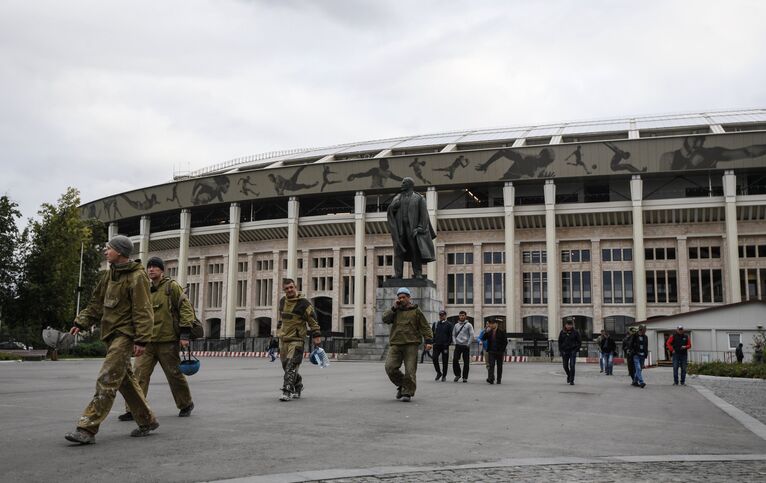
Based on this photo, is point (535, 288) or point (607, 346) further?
point (535, 288)

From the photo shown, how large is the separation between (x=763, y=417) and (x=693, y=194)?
42863 mm

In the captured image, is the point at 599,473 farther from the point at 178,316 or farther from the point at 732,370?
the point at 732,370

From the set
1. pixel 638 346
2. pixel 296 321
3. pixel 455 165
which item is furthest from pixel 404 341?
pixel 455 165

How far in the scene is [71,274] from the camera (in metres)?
37.0

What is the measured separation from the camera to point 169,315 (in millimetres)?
7668

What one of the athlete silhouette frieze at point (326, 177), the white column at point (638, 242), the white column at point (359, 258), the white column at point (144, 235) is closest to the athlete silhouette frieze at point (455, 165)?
the white column at point (359, 258)

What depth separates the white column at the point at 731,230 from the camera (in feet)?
147

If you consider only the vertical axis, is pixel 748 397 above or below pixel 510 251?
below

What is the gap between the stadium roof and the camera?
50.3 meters

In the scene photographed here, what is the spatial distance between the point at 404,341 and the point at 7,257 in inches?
1338

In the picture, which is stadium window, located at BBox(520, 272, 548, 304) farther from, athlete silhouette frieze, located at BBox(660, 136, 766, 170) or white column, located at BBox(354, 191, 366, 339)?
white column, located at BBox(354, 191, 366, 339)

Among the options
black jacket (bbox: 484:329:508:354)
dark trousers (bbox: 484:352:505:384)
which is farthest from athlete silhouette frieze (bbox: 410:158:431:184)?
dark trousers (bbox: 484:352:505:384)

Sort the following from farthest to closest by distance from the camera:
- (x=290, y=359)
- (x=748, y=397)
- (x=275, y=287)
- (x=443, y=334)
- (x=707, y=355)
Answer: (x=275, y=287), (x=707, y=355), (x=443, y=334), (x=748, y=397), (x=290, y=359)

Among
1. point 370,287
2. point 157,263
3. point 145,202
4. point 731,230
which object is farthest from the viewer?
point 145,202
